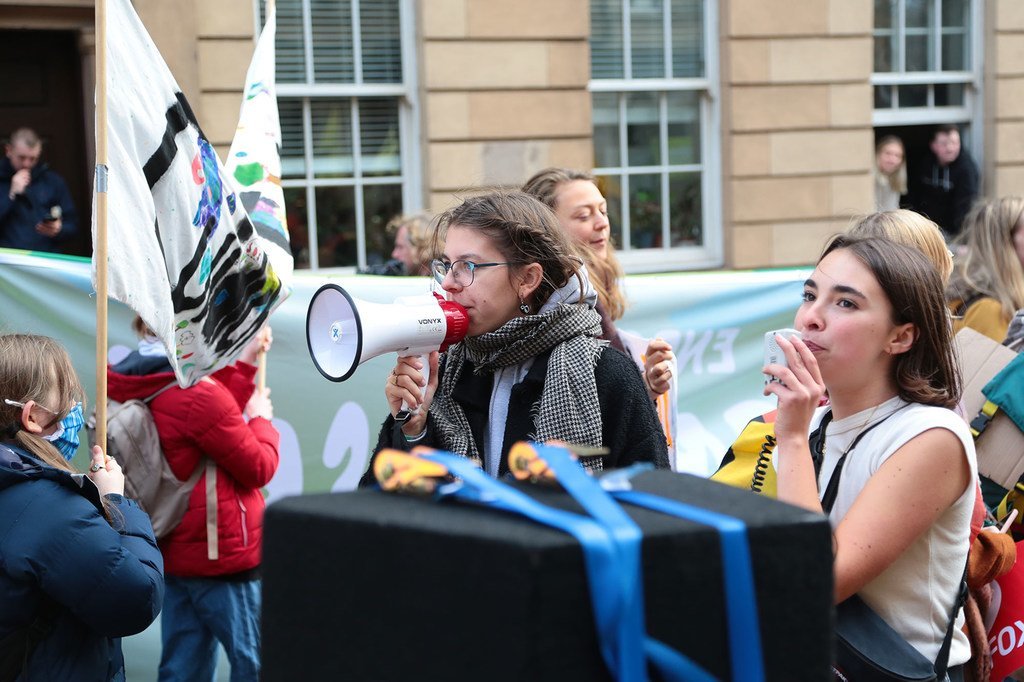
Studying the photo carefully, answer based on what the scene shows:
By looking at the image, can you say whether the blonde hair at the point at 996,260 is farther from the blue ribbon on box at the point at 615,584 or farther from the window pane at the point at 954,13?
the window pane at the point at 954,13

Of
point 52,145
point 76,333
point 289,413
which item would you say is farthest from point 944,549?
point 52,145

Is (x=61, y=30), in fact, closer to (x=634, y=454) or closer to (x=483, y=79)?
(x=483, y=79)

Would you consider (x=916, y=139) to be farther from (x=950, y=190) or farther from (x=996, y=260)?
(x=996, y=260)

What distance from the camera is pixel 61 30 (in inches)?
358

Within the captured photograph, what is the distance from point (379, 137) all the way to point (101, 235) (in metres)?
7.11

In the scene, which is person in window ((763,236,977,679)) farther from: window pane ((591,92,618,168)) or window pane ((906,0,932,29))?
window pane ((906,0,932,29))

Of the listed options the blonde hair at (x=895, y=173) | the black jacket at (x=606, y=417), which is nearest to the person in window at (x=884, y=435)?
the black jacket at (x=606, y=417)

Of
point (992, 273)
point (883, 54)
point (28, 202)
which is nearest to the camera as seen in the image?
point (992, 273)

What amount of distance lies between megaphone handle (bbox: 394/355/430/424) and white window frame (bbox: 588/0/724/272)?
820cm

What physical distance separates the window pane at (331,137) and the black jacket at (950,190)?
17.3 ft

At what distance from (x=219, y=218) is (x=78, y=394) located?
0.73 m

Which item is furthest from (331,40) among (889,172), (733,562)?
(733,562)

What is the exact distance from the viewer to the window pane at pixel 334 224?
32.0 ft

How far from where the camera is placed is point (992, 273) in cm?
484
